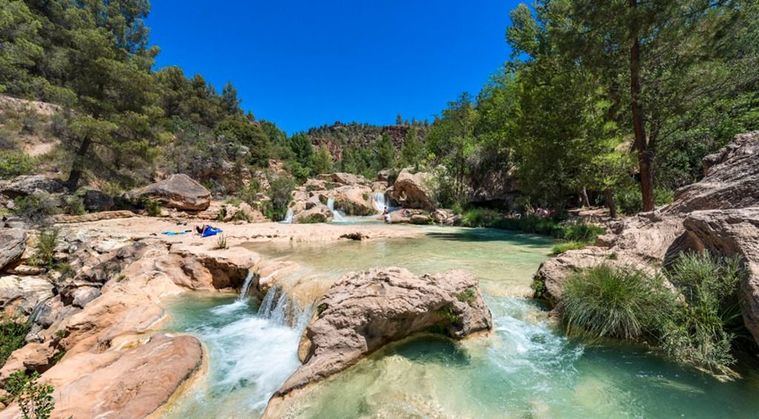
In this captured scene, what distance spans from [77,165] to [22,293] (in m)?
14.6

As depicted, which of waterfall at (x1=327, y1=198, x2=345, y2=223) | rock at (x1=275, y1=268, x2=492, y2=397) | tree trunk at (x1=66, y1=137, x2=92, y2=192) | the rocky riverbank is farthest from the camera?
waterfall at (x1=327, y1=198, x2=345, y2=223)

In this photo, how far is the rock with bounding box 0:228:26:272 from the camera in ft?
27.9

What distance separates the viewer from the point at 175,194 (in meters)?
21.6

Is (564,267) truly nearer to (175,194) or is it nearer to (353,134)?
(175,194)

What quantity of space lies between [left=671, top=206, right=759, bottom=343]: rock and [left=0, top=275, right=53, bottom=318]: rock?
1441cm

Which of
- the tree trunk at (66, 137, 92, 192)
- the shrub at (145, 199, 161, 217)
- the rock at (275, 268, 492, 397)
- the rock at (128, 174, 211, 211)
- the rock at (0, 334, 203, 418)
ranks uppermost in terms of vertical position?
the tree trunk at (66, 137, 92, 192)

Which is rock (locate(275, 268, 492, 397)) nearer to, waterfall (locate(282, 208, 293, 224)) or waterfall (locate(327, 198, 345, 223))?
waterfall (locate(327, 198, 345, 223))

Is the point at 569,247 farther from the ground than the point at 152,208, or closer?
closer

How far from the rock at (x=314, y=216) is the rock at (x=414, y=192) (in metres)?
7.45

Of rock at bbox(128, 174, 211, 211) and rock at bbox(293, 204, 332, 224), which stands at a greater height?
rock at bbox(128, 174, 211, 211)

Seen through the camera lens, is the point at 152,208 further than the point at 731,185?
Yes

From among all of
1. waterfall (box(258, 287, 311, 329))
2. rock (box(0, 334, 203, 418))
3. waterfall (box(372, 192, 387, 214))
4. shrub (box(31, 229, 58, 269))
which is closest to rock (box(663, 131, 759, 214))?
waterfall (box(258, 287, 311, 329))

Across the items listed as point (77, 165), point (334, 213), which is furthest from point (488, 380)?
point (77, 165)

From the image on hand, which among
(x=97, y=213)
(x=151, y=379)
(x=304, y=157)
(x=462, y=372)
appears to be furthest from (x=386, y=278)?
(x=304, y=157)
